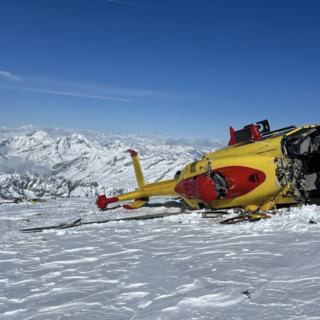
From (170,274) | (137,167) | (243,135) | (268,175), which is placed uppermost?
(243,135)

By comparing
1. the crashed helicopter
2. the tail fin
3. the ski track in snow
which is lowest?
the ski track in snow

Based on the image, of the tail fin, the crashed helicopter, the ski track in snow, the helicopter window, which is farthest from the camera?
the tail fin

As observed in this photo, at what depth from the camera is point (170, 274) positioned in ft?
20.0

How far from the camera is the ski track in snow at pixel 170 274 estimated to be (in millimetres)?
4418

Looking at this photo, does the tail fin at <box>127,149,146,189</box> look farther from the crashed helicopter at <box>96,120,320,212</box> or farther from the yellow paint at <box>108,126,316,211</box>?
the crashed helicopter at <box>96,120,320,212</box>

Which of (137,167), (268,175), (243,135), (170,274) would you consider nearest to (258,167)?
(268,175)

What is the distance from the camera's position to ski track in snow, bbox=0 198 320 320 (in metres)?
4.42

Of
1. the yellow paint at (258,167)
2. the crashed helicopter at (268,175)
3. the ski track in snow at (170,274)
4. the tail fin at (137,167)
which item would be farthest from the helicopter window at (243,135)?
the tail fin at (137,167)

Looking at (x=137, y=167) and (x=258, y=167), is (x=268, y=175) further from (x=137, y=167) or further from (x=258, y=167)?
(x=137, y=167)

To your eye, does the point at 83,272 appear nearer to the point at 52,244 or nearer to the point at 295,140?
the point at 52,244

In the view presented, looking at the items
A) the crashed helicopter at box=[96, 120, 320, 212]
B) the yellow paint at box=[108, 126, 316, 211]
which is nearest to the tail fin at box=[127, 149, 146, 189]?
the yellow paint at box=[108, 126, 316, 211]

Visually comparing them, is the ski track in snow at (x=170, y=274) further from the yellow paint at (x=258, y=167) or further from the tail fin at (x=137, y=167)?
the tail fin at (x=137, y=167)

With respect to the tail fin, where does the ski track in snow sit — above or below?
below

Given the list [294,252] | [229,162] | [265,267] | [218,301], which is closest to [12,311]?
[218,301]
